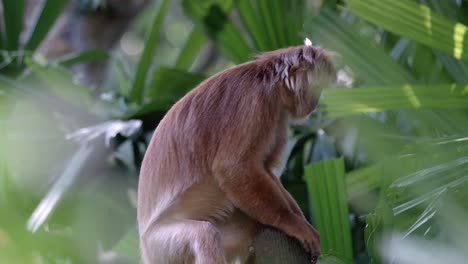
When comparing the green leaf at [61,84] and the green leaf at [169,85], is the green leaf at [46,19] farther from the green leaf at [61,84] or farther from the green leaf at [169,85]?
the green leaf at [169,85]

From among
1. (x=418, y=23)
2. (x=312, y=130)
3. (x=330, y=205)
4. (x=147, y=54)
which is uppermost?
(x=418, y=23)

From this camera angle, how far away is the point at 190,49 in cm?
411

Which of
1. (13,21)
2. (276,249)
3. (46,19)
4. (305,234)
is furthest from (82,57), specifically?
(276,249)

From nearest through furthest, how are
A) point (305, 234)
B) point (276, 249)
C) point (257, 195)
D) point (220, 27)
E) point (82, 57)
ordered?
1. point (276, 249)
2. point (305, 234)
3. point (257, 195)
4. point (220, 27)
5. point (82, 57)

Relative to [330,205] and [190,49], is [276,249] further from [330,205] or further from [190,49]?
[190,49]

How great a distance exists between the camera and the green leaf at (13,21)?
4.12 meters

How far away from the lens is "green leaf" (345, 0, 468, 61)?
2.26 meters

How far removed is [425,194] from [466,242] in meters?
0.64

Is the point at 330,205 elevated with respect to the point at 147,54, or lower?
lower

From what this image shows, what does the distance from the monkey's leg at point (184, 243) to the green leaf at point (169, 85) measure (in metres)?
1.14

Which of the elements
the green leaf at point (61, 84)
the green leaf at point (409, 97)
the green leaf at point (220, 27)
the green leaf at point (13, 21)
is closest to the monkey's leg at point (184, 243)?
the green leaf at point (409, 97)

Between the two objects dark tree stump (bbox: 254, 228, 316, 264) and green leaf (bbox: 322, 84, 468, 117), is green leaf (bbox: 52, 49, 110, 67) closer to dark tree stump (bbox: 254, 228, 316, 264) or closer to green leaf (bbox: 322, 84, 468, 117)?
green leaf (bbox: 322, 84, 468, 117)

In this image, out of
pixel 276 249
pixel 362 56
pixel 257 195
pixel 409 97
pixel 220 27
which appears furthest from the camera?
pixel 220 27

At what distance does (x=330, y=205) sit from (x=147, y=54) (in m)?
1.59
